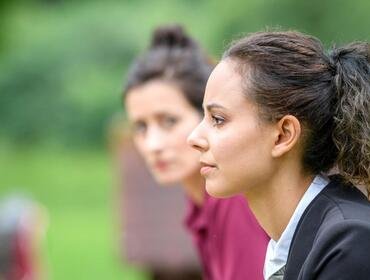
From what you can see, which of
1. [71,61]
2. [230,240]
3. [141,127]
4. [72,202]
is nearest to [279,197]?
[230,240]

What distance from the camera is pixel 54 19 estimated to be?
19.5 m

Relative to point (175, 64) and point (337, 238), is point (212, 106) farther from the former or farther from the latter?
point (175, 64)

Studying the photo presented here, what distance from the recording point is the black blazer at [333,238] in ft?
9.12

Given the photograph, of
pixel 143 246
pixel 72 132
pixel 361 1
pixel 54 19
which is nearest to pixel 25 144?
pixel 72 132

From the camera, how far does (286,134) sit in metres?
3.08

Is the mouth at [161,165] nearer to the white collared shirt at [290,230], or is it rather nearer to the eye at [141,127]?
the eye at [141,127]

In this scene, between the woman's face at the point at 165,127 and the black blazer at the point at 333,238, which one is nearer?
the black blazer at the point at 333,238

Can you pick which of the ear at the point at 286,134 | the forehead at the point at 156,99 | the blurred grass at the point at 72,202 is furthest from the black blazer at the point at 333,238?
the blurred grass at the point at 72,202

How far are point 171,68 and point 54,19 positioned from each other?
14.9m

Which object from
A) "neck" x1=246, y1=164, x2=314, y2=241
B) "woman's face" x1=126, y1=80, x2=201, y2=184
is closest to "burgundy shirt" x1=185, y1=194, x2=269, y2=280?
"woman's face" x1=126, y1=80, x2=201, y2=184

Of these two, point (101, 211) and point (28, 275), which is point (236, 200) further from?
point (101, 211)

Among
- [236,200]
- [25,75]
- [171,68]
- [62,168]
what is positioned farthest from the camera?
[25,75]

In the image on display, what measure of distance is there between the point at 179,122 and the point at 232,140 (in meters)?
1.65

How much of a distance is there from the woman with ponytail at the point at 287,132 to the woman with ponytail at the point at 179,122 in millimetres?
1112
